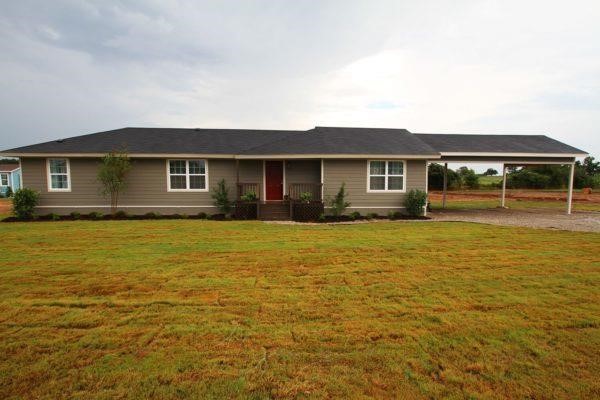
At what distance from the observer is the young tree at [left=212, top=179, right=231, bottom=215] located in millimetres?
12977

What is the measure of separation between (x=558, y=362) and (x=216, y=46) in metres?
18.9

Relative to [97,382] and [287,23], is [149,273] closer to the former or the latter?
[97,382]

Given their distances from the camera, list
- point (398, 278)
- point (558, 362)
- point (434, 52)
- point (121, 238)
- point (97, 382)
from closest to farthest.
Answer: point (97, 382) → point (558, 362) → point (398, 278) → point (121, 238) → point (434, 52)

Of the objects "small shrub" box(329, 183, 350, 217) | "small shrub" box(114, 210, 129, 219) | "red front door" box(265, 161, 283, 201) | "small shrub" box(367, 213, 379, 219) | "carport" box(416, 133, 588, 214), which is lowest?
"small shrub" box(367, 213, 379, 219)

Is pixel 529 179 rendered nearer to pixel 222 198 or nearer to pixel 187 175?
pixel 222 198

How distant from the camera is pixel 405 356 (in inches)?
111

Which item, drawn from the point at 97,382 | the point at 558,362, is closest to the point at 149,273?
the point at 97,382

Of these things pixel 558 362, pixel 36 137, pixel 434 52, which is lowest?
pixel 558 362

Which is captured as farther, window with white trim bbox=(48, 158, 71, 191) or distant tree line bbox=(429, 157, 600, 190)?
distant tree line bbox=(429, 157, 600, 190)

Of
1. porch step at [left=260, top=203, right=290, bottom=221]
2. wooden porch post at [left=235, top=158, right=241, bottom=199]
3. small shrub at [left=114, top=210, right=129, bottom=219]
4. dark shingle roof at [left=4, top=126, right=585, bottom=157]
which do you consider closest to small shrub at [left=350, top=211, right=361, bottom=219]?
dark shingle roof at [left=4, top=126, right=585, bottom=157]

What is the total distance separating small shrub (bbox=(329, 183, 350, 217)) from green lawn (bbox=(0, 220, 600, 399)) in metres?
5.66

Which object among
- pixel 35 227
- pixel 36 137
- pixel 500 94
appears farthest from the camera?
pixel 36 137

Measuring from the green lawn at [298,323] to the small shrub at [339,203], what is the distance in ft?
18.6

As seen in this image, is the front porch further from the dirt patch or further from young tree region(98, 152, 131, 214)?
the dirt patch
